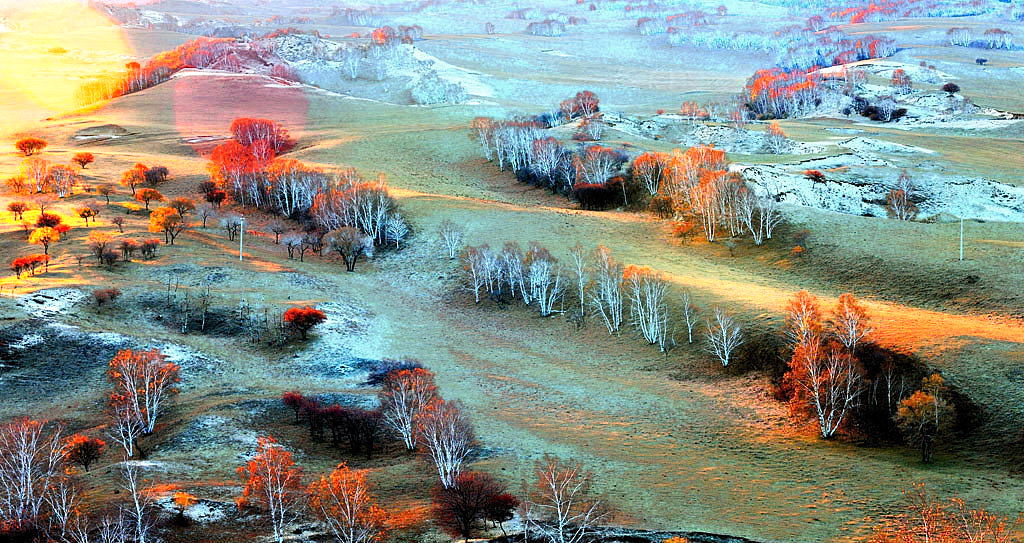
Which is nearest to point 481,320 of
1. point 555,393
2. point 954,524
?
point 555,393

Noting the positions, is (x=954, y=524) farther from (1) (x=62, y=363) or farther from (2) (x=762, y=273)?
(1) (x=62, y=363)

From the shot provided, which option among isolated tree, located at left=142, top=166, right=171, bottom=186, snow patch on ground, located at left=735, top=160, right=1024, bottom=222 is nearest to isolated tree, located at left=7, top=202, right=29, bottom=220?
isolated tree, located at left=142, top=166, right=171, bottom=186

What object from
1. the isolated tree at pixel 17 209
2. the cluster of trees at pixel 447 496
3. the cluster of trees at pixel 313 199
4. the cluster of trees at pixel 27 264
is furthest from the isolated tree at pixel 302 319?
the isolated tree at pixel 17 209

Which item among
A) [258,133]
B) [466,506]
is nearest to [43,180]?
[258,133]

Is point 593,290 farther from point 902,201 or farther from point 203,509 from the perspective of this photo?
point 203,509

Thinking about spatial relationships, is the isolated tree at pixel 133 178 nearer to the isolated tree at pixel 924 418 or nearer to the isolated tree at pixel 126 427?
the isolated tree at pixel 126 427
